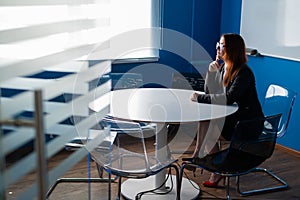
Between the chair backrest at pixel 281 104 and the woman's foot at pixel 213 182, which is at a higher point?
the chair backrest at pixel 281 104

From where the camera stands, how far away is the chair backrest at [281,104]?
9.64 feet

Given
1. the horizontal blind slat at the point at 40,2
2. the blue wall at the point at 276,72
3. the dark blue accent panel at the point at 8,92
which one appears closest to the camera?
the dark blue accent panel at the point at 8,92

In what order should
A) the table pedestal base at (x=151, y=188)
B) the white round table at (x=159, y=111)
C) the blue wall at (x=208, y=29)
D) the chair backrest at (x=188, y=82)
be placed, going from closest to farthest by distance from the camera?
1. the white round table at (x=159, y=111)
2. the table pedestal base at (x=151, y=188)
3. the chair backrest at (x=188, y=82)
4. the blue wall at (x=208, y=29)

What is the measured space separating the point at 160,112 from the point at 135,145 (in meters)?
0.27

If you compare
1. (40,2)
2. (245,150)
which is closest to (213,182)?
(245,150)

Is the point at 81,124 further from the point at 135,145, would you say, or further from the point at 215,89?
the point at 215,89

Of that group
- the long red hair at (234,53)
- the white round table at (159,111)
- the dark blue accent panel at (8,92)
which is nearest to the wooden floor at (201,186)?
the white round table at (159,111)

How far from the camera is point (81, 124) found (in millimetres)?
2617

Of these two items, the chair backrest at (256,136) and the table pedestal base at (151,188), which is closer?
the chair backrest at (256,136)

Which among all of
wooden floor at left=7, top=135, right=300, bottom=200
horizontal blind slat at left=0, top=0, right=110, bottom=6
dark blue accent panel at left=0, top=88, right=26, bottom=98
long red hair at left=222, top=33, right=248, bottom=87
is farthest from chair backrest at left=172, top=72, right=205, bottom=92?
dark blue accent panel at left=0, top=88, right=26, bottom=98

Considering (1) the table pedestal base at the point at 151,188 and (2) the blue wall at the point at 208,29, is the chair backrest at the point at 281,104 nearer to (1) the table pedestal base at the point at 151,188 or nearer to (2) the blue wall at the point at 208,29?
(2) the blue wall at the point at 208,29

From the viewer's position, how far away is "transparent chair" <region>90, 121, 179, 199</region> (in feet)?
7.45

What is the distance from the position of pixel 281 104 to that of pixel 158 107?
1.10 m

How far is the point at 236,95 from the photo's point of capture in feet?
8.85
